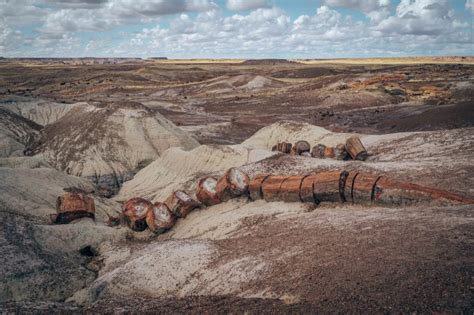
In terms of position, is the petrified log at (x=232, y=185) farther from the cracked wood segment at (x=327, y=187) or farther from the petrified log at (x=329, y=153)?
the petrified log at (x=329, y=153)

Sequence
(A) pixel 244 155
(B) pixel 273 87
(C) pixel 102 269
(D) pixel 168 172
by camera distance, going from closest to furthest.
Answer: (C) pixel 102 269
(A) pixel 244 155
(D) pixel 168 172
(B) pixel 273 87

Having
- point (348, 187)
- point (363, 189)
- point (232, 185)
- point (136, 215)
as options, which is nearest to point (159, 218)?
point (136, 215)

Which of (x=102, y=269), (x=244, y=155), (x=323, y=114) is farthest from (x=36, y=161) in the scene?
(x=323, y=114)

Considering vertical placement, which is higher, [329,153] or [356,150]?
[356,150]

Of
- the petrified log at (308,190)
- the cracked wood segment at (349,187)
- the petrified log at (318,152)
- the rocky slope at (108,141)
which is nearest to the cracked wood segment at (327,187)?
the petrified log at (308,190)

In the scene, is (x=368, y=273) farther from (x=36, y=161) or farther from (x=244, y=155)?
(x=36, y=161)

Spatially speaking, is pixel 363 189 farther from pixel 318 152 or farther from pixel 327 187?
pixel 318 152
